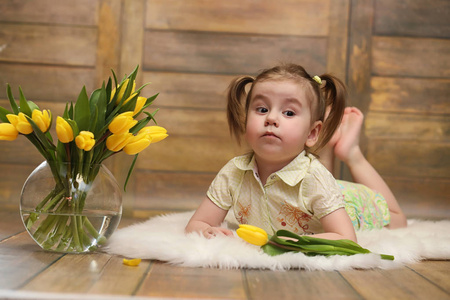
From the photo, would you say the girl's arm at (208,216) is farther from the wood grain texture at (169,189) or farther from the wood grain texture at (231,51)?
the wood grain texture at (231,51)

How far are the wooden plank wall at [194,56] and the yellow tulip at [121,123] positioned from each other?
120 cm

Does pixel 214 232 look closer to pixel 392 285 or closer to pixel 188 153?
pixel 392 285

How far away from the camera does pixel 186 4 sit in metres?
2.39

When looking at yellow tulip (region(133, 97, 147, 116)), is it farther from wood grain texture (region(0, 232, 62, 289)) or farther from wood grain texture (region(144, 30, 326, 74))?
wood grain texture (region(144, 30, 326, 74))

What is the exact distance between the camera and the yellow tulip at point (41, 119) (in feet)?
3.86

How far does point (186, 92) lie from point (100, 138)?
1.20m

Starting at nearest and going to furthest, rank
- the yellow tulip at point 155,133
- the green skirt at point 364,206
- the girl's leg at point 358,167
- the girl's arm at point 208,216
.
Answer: the yellow tulip at point 155,133
the girl's arm at point 208,216
the green skirt at point 364,206
the girl's leg at point 358,167

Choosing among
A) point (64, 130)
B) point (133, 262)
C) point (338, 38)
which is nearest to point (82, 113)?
point (64, 130)

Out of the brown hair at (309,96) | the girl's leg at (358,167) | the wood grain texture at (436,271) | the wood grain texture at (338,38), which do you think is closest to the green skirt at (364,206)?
the girl's leg at (358,167)

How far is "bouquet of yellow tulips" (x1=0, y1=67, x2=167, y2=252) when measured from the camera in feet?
3.90

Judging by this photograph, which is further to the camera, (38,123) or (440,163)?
(440,163)

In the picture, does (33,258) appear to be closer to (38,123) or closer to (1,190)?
(38,123)

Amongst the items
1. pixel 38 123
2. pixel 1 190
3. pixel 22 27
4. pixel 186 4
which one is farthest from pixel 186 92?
pixel 38 123

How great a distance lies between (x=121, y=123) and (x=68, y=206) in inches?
8.3
